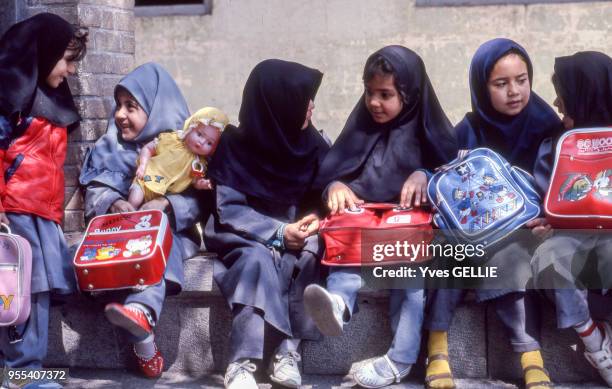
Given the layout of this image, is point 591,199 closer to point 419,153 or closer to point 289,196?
point 419,153

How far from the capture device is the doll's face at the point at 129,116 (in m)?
5.01

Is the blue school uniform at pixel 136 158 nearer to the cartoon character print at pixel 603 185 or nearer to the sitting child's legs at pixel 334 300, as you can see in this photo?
the sitting child's legs at pixel 334 300

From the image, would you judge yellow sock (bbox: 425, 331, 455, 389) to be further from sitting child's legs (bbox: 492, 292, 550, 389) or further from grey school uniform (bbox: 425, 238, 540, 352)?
sitting child's legs (bbox: 492, 292, 550, 389)

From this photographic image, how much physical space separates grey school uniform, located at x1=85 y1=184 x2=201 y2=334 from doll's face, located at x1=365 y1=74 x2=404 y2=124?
1.01 meters

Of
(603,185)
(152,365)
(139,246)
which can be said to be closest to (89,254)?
(139,246)

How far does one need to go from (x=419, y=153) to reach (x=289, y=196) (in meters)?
0.66

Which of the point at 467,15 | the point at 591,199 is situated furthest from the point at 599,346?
the point at 467,15

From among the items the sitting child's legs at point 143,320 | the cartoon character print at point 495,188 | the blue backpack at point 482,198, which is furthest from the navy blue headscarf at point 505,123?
the sitting child's legs at point 143,320

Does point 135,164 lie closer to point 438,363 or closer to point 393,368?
point 393,368

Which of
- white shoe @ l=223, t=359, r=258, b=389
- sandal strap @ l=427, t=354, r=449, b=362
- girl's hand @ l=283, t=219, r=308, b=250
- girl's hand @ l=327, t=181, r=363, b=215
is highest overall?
girl's hand @ l=327, t=181, r=363, b=215

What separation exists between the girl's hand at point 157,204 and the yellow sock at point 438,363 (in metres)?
1.41

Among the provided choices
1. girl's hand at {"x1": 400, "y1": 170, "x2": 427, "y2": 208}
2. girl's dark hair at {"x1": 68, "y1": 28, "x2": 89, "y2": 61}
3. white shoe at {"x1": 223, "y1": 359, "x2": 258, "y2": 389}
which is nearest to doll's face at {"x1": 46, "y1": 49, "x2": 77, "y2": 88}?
girl's dark hair at {"x1": 68, "y1": 28, "x2": 89, "y2": 61}

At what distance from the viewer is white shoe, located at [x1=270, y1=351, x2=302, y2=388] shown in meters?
4.36

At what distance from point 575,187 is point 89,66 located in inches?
102
